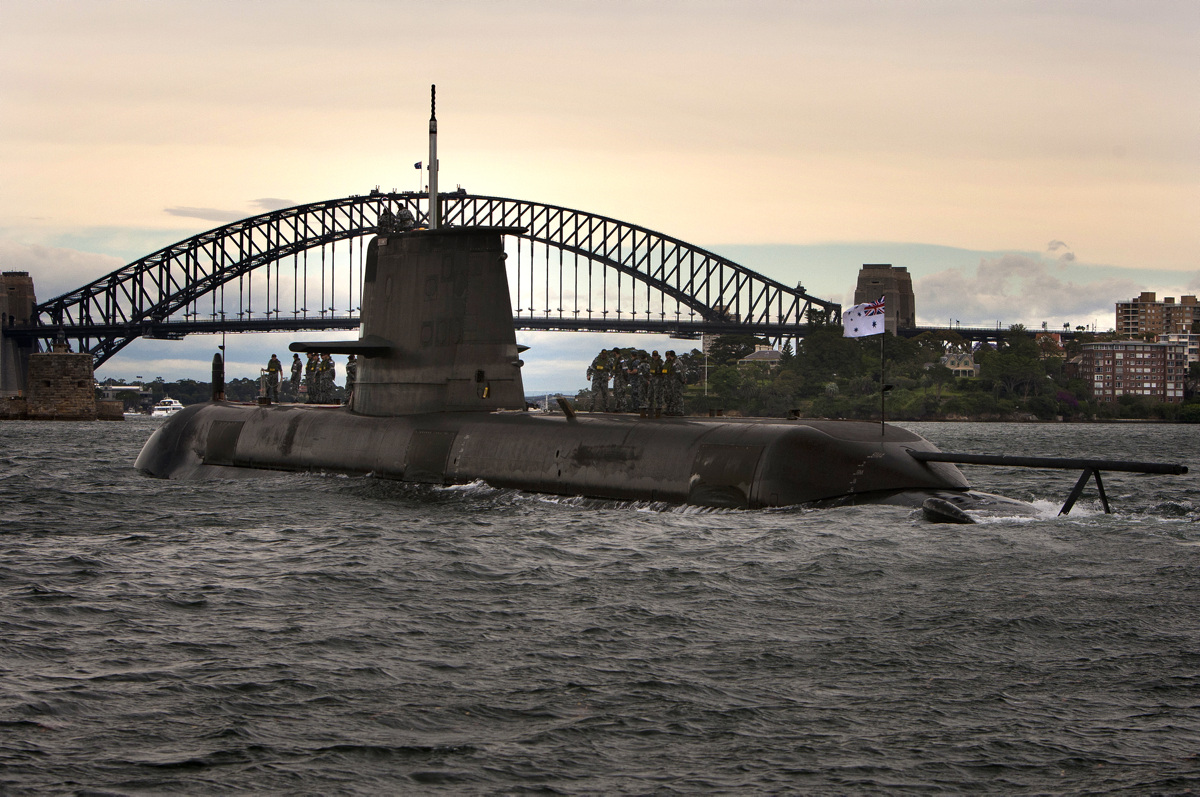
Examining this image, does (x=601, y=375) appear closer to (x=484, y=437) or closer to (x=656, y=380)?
(x=656, y=380)

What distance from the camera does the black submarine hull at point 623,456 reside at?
51.8 feet

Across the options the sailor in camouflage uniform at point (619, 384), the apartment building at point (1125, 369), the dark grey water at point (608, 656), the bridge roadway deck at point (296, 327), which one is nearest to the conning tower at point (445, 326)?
the sailor in camouflage uniform at point (619, 384)

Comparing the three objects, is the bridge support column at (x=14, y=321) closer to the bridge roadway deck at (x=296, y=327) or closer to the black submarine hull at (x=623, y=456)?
the bridge roadway deck at (x=296, y=327)

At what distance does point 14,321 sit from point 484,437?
11702 centimetres

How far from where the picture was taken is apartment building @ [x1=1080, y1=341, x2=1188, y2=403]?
150 metres

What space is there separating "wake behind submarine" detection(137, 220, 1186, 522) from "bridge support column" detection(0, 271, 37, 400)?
103m

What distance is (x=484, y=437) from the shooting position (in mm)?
19734

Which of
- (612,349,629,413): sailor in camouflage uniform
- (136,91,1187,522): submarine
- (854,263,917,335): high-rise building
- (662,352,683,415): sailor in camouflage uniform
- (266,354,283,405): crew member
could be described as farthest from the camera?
(854,263,917,335): high-rise building

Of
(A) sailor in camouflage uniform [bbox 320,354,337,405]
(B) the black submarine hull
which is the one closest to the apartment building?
(A) sailor in camouflage uniform [bbox 320,354,337,405]

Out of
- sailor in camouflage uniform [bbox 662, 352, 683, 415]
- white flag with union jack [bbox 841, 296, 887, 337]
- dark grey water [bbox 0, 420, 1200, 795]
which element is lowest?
dark grey water [bbox 0, 420, 1200, 795]

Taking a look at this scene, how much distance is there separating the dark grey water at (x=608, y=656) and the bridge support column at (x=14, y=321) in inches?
4472

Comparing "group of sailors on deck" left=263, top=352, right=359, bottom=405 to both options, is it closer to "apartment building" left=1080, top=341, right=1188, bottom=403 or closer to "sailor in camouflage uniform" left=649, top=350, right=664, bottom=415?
"sailor in camouflage uniform" left=649, top=350, right=664, bottom=415

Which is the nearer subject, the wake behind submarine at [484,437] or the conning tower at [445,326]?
the wake behind submarine at [484,437]

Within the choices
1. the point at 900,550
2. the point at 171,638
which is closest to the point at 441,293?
the point at 900,550
